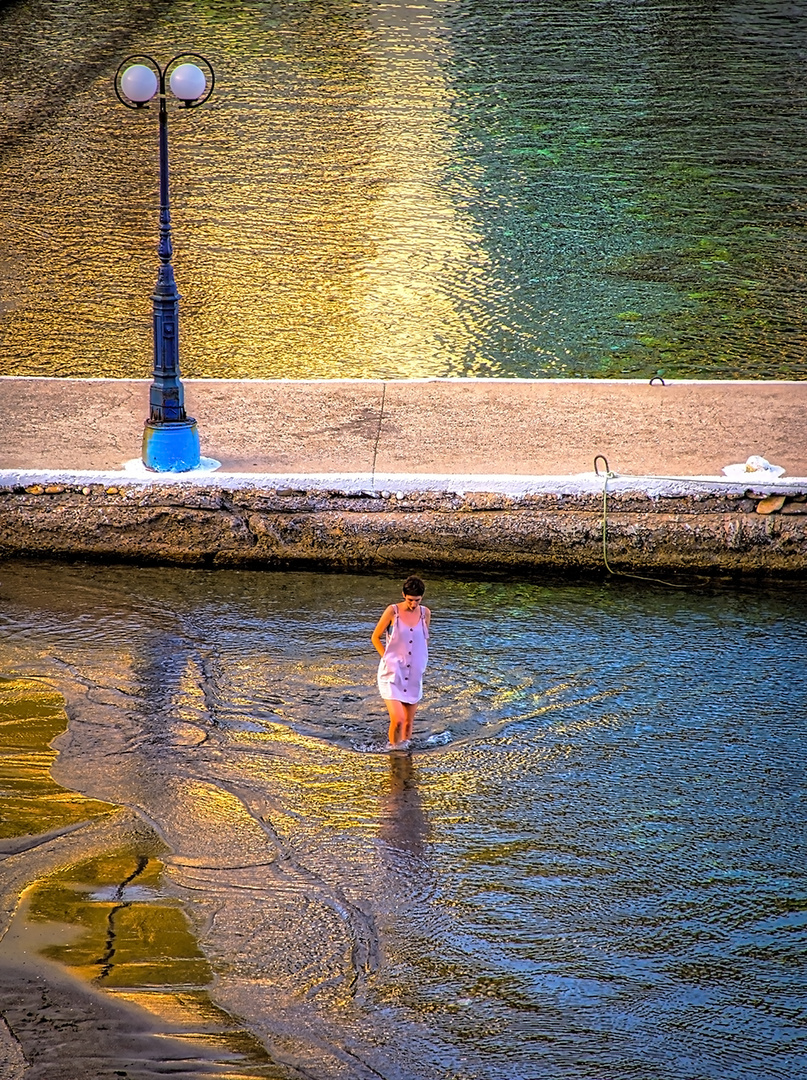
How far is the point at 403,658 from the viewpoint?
788cm

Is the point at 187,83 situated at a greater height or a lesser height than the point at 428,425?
greater

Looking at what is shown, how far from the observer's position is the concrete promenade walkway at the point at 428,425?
1080 centimetres

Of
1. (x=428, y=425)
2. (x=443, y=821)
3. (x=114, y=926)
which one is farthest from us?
(x=428, y=425)

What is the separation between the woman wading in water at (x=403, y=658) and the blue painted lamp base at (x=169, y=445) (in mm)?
3232

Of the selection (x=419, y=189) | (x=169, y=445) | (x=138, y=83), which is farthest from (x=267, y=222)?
(x=169, y=445)

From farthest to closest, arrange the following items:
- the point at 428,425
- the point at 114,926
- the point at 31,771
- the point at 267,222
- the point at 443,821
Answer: the point at 267,222, the point at 428,425, the point at 31,771, the point at 443,821, the point at 114,926

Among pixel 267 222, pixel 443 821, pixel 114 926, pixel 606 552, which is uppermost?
pixel 267 222

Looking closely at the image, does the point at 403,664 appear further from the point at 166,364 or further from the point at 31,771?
the point at 166,364

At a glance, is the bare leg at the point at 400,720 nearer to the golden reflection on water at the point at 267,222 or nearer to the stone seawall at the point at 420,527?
the stone seawall at the point at 420,527

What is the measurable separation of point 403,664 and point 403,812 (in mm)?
874

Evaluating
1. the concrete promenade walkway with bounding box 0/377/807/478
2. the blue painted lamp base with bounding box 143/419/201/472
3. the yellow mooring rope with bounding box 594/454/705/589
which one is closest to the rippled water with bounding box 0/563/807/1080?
the yellow mooring rope with bounding box 594/454/705/589

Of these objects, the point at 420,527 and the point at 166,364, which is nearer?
the point at 420,527

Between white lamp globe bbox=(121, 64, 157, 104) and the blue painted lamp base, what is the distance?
240cm

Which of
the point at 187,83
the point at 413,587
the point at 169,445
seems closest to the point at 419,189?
the point at 187,83
